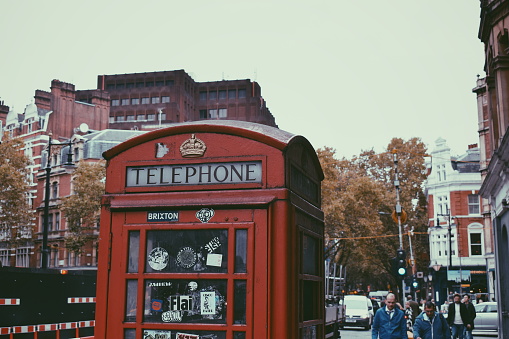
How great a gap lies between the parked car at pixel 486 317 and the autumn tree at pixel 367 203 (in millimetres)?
14593

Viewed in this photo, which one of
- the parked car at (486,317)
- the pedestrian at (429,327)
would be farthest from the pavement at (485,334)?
the pedestrian at (429,327)

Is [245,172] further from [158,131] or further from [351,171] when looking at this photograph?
[351,171]

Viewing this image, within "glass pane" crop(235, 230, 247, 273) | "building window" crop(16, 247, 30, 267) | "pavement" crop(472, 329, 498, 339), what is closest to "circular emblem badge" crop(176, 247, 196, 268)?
"glass pane" crop(235, 230, 247, 273)

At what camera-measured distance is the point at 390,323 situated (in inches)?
420

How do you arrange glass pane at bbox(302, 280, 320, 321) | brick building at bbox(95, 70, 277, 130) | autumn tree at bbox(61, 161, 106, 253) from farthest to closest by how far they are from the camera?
brick building at bbox(95, 70, 277, 130) → autumn tree at bbox(61, 161, 106, 253) → glass pane at bbox(302, 280, 320, 321)

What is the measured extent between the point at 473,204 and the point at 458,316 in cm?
3837

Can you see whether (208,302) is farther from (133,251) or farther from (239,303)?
(133,251)

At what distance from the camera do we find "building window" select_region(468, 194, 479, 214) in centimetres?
5525

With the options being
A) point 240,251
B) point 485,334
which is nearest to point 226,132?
point 240,251

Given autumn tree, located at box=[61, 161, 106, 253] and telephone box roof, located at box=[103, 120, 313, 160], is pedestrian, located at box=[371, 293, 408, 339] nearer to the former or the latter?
telephone box roof, located at box=[103, 120, 313, 160]

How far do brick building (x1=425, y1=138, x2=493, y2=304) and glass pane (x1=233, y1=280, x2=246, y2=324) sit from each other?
48228 mm

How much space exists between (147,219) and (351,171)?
5650 centimetres

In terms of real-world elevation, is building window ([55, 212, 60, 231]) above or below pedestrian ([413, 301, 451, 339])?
above

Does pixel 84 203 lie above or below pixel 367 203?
below
